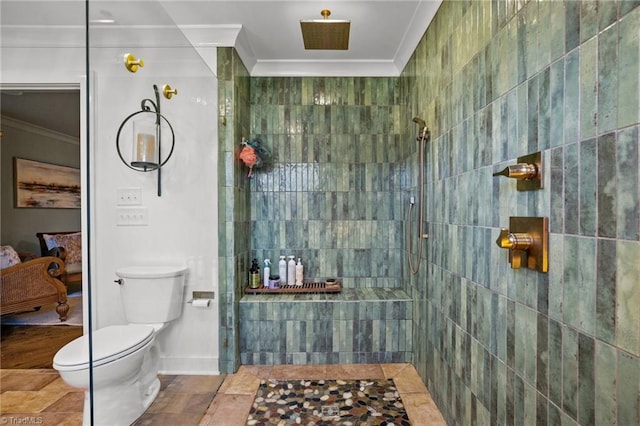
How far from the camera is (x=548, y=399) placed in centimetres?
103

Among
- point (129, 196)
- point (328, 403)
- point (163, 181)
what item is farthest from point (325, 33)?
point (328, 403)

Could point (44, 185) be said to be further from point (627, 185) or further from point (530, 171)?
point (627, 185)

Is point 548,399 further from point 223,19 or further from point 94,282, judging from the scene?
point 223,19

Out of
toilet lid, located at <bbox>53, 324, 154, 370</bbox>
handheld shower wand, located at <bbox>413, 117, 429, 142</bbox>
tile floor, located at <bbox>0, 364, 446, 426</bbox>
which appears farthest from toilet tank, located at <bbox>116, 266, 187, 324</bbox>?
handheld shower wand, located at <bbox>413, 117, 429, 142</bbox>

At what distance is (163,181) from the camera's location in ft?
7.38

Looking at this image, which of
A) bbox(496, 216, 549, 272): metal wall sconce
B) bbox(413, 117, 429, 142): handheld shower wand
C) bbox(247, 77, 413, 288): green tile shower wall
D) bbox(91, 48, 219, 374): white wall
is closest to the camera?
bbox(496, 216, 549, 272): metal wall sconce

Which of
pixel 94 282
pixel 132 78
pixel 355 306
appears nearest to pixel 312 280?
pixel 355 306

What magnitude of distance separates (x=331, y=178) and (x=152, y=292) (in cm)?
167

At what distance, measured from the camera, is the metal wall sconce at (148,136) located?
1.96 metres

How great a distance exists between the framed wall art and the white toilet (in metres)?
0.47

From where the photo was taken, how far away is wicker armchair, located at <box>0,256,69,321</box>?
1540mm

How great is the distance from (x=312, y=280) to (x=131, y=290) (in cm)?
147

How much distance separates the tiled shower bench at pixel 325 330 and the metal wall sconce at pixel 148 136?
122 cm

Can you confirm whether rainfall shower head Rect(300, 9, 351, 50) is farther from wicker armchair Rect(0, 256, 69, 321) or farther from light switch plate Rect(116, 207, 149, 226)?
wicker armchair Rect(0, 256, 69, 321)
